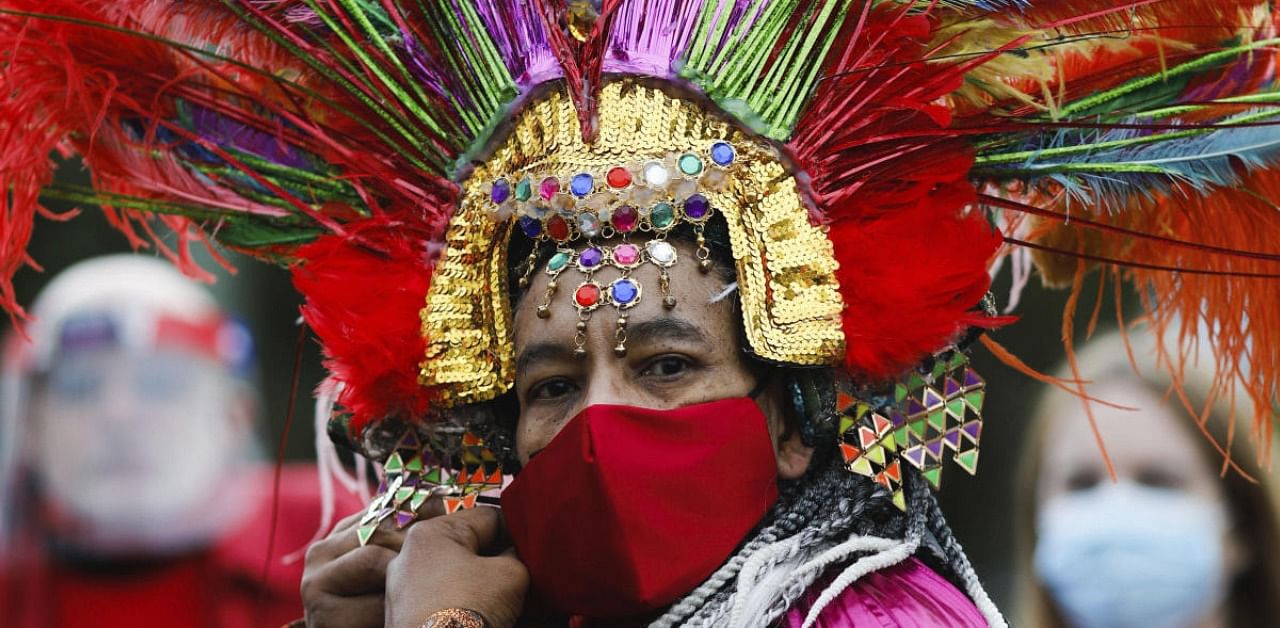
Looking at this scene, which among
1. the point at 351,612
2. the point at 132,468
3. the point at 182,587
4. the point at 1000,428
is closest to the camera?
Result: the point at 351,612

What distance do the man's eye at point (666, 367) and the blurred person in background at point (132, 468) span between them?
144 inches

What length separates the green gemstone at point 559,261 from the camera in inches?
115

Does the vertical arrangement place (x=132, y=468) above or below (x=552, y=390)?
below

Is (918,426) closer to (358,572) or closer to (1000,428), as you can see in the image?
(358,572)

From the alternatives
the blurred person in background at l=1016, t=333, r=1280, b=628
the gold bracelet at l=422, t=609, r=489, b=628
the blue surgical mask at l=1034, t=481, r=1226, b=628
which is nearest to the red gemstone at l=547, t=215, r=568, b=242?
the gold bracelet at l=422, t=609, r=489, b=628

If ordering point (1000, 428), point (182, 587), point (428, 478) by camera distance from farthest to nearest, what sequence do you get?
1. point (1000, 428)
2. point (182, 587)
3. point (428, 478)

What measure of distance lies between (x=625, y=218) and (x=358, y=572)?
0.90 metres

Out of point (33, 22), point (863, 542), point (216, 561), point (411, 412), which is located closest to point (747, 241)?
point (863, 542)

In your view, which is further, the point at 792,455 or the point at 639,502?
the point at 792,455

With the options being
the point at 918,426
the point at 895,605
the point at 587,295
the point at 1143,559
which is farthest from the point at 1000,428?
the point at 587,295

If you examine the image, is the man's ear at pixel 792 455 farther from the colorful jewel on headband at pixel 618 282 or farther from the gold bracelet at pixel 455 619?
the gold bracelet at pixel 455 619

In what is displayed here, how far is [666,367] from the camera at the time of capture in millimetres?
2879

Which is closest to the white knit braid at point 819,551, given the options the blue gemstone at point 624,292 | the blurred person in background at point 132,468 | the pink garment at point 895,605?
the pink garment at point 895,605

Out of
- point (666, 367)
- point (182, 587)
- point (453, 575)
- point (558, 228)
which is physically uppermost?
point (558, 228)
